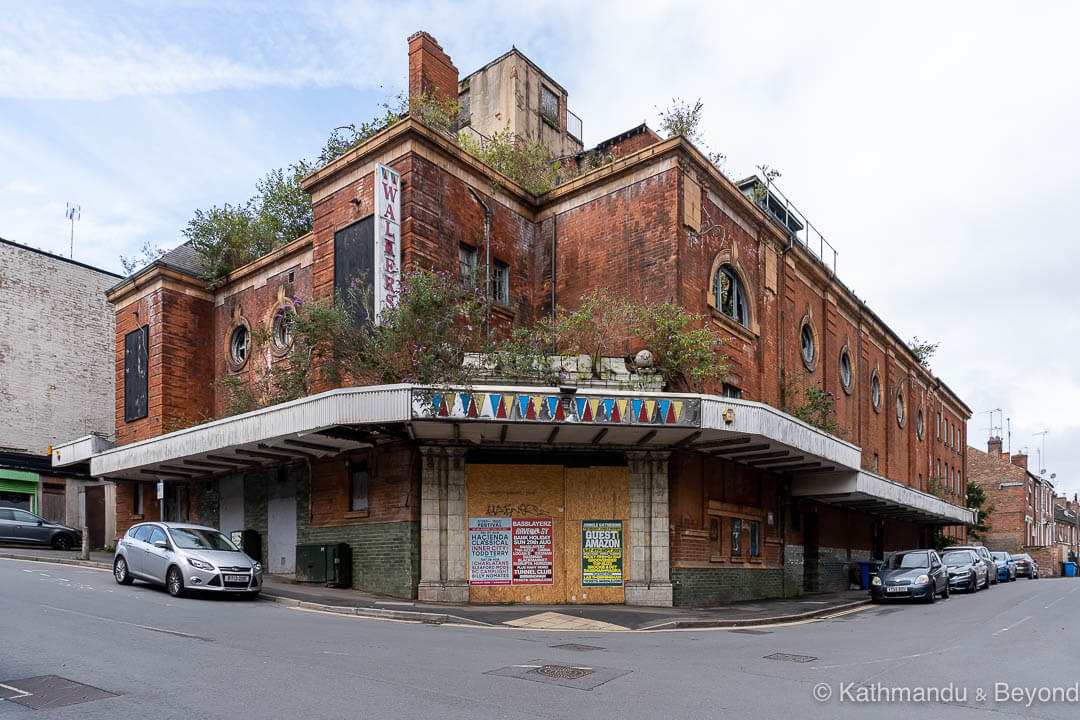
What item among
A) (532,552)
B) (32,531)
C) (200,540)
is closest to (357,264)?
(200,540)

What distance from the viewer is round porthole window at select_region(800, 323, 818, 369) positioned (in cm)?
2642

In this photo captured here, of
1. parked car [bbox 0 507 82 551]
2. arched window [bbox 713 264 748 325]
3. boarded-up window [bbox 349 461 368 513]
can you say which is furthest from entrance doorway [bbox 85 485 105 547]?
arched window [bbox 713 264 748 325]

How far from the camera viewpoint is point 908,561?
2286 centimetres

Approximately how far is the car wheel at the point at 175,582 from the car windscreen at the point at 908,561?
1810 cm

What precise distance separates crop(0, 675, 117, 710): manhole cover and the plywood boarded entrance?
10199mm

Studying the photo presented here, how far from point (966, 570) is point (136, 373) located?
27.8 m

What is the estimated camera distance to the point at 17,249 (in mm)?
32594

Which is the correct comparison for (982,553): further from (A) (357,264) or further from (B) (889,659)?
(A) (357,264)

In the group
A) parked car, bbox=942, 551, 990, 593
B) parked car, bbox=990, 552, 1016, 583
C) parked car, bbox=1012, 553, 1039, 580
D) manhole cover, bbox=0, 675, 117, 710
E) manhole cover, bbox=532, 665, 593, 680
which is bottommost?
parked car, bbox=1012, 553, 1039, 580

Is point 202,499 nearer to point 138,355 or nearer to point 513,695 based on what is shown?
point 138,355

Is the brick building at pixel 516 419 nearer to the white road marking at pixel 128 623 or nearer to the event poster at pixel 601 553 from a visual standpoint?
the event poster at pixel 601 553

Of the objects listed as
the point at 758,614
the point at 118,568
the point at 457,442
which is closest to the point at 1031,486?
the point at 758,614

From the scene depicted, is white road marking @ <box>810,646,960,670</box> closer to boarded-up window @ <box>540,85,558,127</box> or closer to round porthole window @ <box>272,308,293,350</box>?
round porthole window @ <box>272,308,293,350</box>

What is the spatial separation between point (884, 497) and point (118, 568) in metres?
21.3
